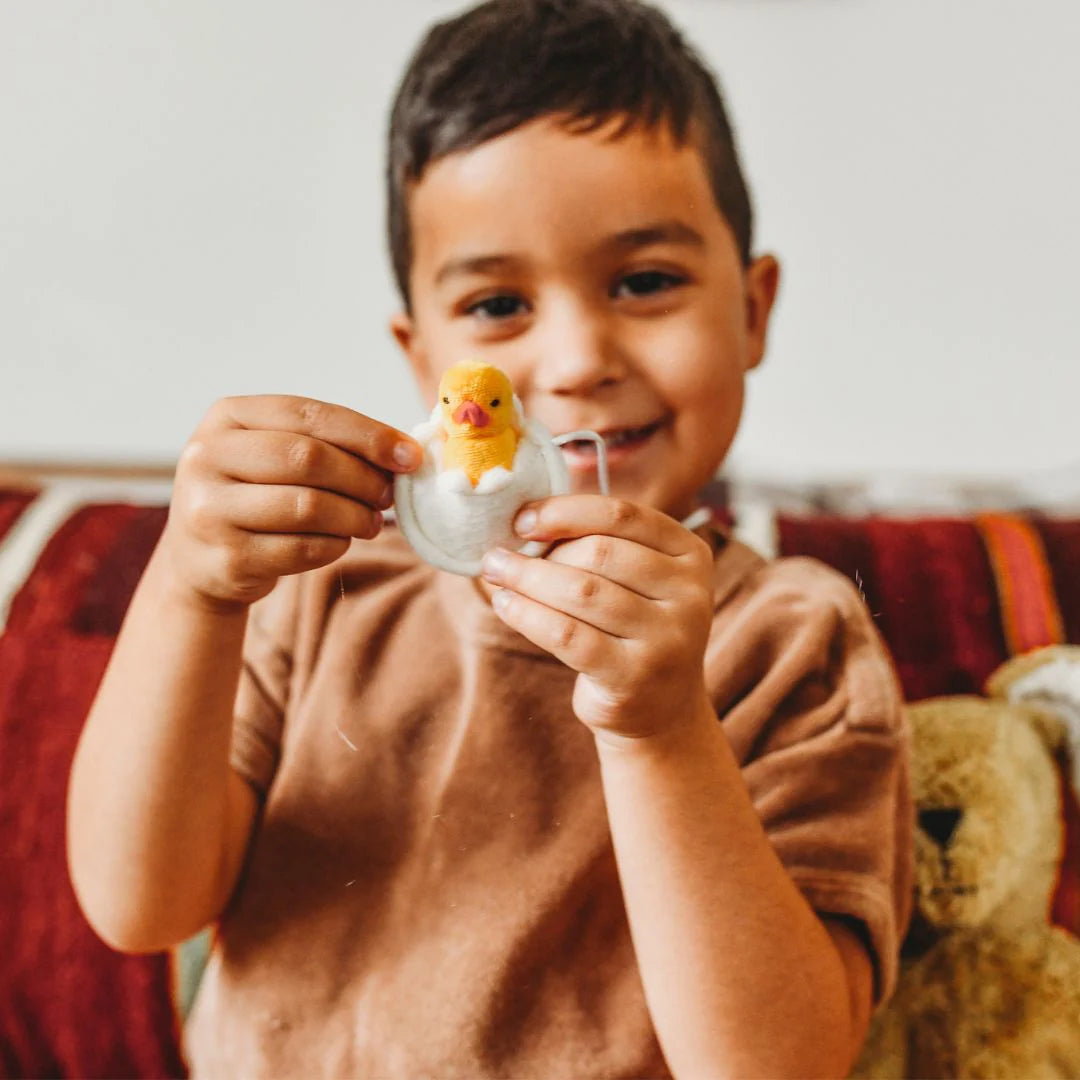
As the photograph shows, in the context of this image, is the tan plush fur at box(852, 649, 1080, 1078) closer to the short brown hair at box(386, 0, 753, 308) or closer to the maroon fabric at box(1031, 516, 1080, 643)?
the maroon fabric at box(1031, 516, 1080, 643)

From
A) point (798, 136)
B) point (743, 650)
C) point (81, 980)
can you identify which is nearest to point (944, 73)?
point (798, 136)

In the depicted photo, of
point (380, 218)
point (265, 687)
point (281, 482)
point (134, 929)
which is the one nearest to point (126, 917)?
point (134, 929)

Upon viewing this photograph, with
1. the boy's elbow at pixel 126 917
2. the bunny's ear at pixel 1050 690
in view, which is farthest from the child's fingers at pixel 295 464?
the bunny's ear at pixel 1050 690

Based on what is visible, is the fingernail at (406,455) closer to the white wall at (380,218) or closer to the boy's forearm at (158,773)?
the boy's forearm at (158,773)

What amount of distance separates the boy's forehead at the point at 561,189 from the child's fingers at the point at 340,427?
6.6 inches

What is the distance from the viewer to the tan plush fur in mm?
548

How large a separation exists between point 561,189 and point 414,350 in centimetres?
19

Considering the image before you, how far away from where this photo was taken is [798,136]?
1.18 meters

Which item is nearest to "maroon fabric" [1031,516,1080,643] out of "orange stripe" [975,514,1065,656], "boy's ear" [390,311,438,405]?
"orange stripe" [975,514,1065,656]

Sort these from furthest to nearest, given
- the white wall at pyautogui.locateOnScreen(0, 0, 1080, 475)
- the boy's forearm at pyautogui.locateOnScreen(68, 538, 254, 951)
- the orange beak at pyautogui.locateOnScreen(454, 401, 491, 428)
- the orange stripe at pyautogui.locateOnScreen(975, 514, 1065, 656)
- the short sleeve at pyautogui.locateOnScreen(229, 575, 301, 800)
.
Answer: the white wall at pyautogui.locateOnScreen(0, 0, 1080, 475) < the orange stripe at pyautogui.locateOnScreen(975, 514, 1065, 656) < the short sleeve at pyautogui.locateOnScreen(229, 575, 301, 800) < the boy's forearm at pyautogui.locateOnScreen(68, 538, 254, 951) < the orange beak at pyautogui.locateOnScreen(454, 401, 491, 428)

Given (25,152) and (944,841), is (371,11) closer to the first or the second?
(25,152)

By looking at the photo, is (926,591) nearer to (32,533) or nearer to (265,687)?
(265,687)

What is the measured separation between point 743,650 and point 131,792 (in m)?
0.33

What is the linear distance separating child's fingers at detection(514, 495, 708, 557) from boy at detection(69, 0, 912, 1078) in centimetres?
1
